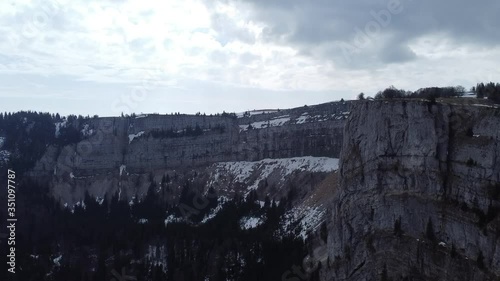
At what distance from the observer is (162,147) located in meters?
126

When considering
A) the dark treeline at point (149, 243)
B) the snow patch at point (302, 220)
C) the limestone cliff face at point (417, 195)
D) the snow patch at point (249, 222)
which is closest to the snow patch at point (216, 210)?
the dark treeline at point (149, 243)

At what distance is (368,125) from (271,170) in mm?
59331

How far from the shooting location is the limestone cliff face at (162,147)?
357ft

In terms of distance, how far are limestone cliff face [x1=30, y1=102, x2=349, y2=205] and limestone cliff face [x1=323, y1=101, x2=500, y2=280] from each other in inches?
2218

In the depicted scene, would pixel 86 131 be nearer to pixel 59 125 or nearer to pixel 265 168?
pixel 59 125

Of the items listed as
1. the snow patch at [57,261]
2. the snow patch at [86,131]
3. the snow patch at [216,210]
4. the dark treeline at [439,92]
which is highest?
the dark treeline at [439,92]

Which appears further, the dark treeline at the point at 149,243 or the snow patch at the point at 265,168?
the snow patch at the point at 265,168

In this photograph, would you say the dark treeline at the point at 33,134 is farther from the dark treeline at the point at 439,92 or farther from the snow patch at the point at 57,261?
the dark treeline at the point at 439,92

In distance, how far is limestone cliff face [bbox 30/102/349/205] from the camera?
109 m

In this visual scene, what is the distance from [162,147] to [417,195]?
8971cm

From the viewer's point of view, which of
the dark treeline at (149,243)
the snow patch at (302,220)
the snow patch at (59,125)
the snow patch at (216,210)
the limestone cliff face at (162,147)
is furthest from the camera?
the snow patch at (59,125)

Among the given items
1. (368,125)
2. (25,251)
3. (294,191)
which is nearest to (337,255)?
(368,125)

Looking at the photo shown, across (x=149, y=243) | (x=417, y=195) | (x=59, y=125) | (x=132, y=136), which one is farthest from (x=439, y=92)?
(x=59, y=125)

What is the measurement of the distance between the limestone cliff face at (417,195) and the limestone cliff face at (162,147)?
56345 mm
